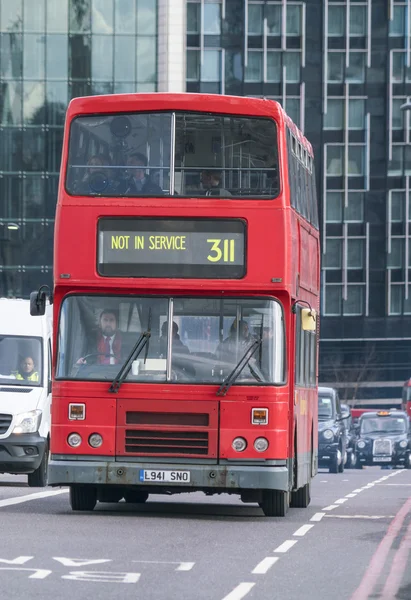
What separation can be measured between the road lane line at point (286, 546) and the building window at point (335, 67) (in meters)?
76.2

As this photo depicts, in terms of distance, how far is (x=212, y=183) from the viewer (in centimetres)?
1753

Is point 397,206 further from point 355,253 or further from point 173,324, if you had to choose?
point 173,324

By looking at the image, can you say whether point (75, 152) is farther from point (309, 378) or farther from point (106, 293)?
point (309, 378)

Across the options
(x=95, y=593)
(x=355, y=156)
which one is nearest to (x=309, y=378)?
(x=95, y=593)

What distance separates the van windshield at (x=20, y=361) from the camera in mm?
24875

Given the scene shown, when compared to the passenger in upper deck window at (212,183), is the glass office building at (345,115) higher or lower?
higher

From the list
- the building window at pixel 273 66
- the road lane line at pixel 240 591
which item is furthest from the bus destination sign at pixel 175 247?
the building window at pixel 273 66

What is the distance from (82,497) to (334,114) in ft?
241

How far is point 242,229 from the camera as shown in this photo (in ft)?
56.9

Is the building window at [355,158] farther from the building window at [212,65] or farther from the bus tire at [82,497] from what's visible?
the bus tire at [82,497]

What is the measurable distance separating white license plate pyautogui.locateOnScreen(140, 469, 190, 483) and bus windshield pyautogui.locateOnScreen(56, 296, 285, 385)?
936 mm

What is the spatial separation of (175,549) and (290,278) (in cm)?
458

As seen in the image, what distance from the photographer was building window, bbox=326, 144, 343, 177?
90.7 metres

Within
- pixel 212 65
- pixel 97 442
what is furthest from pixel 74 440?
pixel 212 65
